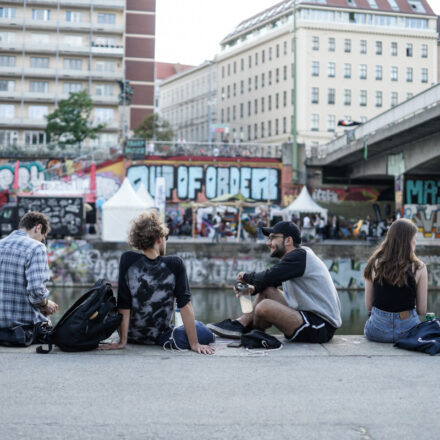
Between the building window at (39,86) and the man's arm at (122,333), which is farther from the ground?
the building window at (39,86)

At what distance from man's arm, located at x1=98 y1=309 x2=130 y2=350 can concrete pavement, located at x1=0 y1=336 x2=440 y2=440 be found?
13 centimetres

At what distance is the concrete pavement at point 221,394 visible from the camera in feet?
16.4

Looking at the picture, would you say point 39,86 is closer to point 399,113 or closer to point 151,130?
point 151,130

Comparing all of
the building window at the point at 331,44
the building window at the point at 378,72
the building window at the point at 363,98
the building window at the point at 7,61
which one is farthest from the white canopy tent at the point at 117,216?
the building window at the point at 378,72

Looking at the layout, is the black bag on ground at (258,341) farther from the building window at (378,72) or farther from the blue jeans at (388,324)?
the building window at (378,72)

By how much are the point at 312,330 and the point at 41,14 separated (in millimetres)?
74219

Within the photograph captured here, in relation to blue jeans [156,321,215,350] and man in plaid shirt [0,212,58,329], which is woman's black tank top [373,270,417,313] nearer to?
blue jeans [156,321,215,350]

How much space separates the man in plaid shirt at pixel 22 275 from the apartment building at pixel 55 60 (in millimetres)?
67758

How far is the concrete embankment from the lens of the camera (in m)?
33.2

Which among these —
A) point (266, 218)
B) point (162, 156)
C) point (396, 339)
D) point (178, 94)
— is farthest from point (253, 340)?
point (178, 94)

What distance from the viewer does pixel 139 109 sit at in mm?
83188

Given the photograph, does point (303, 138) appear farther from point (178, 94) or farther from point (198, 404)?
point (198, 404)

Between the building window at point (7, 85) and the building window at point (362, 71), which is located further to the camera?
the building window at point (362, 71)

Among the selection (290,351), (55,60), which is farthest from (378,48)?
(290,351)
